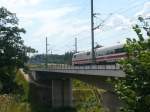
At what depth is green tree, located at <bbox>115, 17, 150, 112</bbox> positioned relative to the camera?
43.4 feet

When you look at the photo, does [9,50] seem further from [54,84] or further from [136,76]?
[136,76]

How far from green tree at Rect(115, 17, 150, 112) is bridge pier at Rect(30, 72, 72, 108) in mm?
74886

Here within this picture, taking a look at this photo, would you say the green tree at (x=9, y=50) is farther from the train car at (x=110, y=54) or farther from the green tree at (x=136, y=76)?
the green tree at (x=136, y=76)

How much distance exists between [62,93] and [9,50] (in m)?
16.2

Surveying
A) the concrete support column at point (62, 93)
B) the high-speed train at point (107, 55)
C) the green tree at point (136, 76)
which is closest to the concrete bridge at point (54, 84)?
the concrete support column at point (62, 93)

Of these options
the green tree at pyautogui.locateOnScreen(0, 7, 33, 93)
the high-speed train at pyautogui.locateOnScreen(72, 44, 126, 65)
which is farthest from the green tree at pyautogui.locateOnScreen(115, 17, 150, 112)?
the green tree at pyautogui.locateOnScreen(0, 7, 33, 93)

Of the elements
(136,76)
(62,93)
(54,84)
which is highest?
Answer: (136,76)

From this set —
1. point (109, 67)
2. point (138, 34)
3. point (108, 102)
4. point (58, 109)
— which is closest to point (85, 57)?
point (58, 109)

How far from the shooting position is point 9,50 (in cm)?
8150

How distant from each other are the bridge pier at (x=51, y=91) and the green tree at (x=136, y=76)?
74886mm

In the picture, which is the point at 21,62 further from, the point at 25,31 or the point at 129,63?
the point at 129,63

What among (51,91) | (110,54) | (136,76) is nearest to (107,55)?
(110,54)

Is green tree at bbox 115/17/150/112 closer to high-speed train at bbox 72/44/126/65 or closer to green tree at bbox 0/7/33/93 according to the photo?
high-speed train at bbox 72/44/126/65

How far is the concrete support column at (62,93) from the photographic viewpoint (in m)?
92.1
